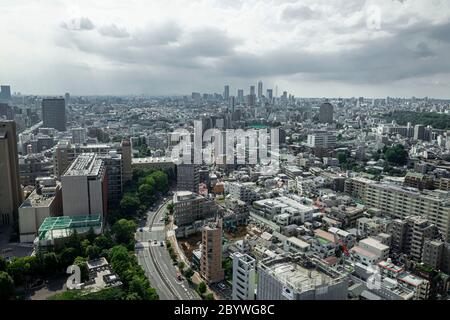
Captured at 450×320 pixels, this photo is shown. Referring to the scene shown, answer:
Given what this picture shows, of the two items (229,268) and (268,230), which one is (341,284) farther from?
(268,230)

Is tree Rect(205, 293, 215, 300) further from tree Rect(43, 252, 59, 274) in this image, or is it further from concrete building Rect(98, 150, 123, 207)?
concrete building Rect(98, 150, 123, 207)

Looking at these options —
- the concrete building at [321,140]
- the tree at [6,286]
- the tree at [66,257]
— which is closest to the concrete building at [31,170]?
the tree at [66,257]

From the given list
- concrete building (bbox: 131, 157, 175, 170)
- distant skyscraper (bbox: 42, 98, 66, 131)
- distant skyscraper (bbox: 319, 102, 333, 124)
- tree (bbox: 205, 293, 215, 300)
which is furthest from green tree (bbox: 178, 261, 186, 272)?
distant skyscraper (bbox: 319, 102, 333, 124)

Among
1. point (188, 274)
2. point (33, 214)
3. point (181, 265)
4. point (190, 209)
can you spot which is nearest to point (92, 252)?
point (181, 265)

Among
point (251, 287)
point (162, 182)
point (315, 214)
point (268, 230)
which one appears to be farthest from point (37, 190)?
point (315, 214)

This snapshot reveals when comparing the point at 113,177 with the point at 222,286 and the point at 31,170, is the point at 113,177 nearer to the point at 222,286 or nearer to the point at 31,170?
the point at 31,170

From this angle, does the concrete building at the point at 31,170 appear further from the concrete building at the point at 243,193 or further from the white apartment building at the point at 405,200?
the white apartment building at the point at 405,200

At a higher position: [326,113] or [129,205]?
[326,113]
